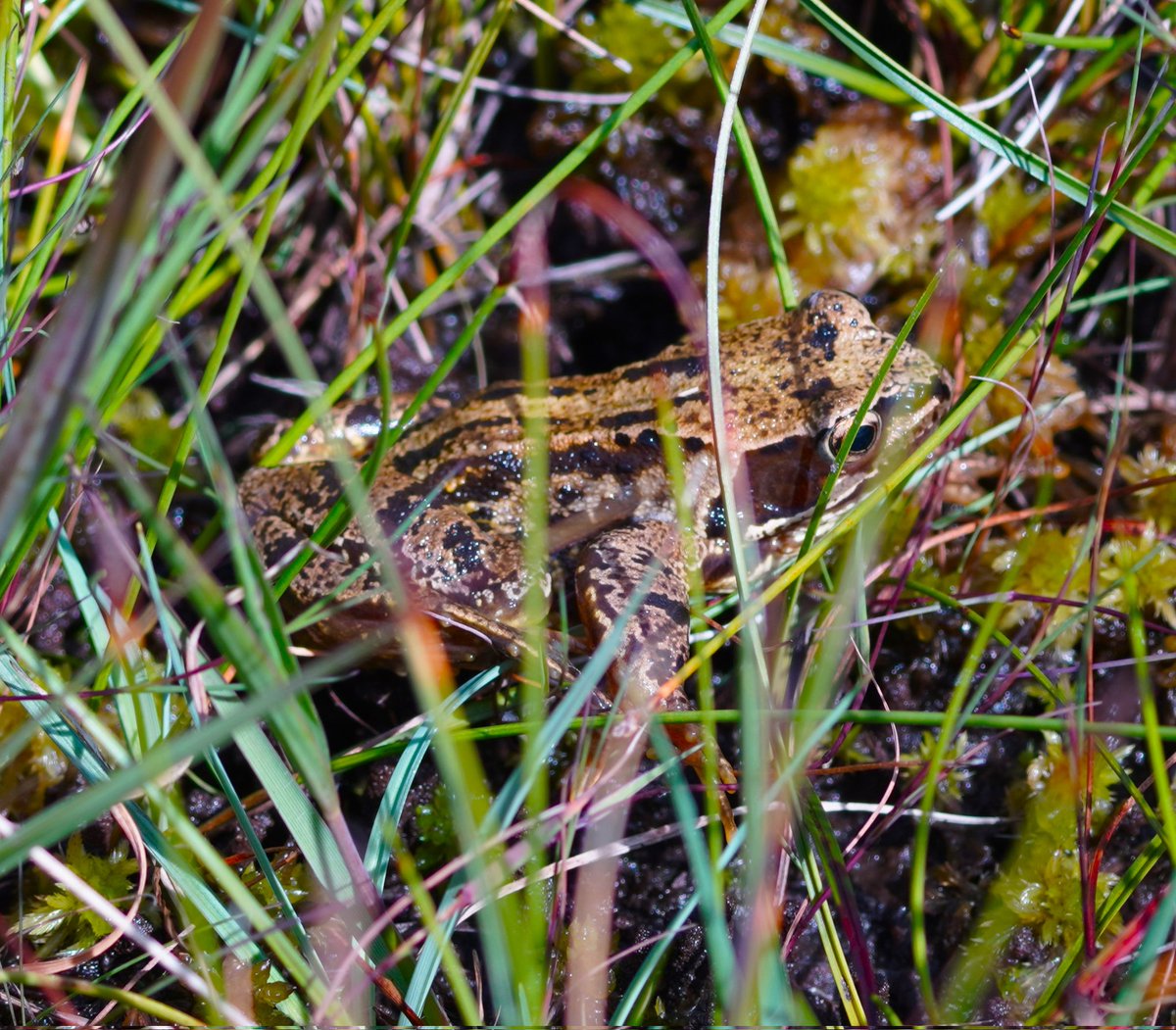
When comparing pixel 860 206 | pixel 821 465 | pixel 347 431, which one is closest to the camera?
pixel 821 465

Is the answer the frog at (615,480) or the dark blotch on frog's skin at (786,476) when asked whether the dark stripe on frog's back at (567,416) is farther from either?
the dark blotch on frog's skin at (786,476)

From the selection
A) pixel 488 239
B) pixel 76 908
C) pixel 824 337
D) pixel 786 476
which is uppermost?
pixel 488 239

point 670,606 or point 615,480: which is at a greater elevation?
point 615,480

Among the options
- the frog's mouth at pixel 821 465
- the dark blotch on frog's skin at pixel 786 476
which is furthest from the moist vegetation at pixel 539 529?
the dark blotch on frog's skin at pixel 786 476

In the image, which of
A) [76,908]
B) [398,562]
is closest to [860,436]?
[398,562]

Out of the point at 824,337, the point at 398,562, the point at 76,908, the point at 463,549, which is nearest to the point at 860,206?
the point at 824,337

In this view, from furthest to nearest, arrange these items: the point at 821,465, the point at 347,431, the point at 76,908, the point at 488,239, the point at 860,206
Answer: the point at 860,206
the point at 347,431
the point at 821,465
the point at 488,239
the point at 76,908

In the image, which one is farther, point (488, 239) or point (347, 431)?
point (347, 431)

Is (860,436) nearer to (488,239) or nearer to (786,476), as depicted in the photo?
(786,476)
